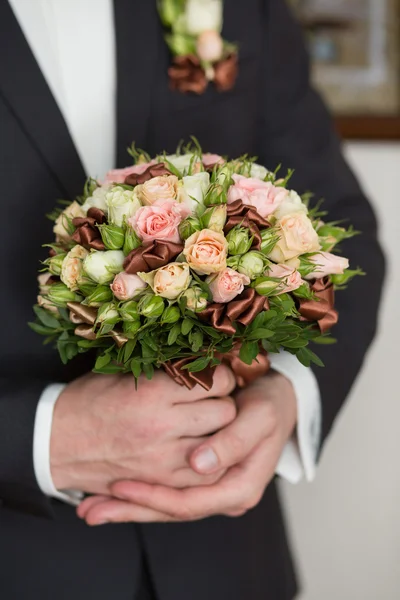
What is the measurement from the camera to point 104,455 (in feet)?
3.23

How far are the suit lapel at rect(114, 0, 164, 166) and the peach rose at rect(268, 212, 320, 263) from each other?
1.32 ft

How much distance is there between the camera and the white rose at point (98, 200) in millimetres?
874

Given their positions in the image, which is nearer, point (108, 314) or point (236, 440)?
point (108, 314)

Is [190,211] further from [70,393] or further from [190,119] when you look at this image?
[190,119]

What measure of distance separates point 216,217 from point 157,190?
0.07 m

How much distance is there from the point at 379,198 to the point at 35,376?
1347mm

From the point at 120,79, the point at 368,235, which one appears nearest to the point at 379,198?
the point at 368,235

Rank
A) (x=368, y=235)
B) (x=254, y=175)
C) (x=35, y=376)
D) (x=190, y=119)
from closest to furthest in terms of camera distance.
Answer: (x=254, y=175) < (x=35, y=376) < (x=190, y=119) < (x=368, y=235)

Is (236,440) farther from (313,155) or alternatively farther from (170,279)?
(313,155)

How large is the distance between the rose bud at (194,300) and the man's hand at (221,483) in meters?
0.26

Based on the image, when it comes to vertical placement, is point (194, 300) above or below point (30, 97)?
below

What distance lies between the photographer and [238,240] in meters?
0.81

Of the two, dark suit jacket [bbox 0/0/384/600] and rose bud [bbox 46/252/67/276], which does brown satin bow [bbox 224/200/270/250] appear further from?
dark suit jacket [bbox 0/0/384/600]

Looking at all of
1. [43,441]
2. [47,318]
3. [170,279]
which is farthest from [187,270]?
[43,441]
